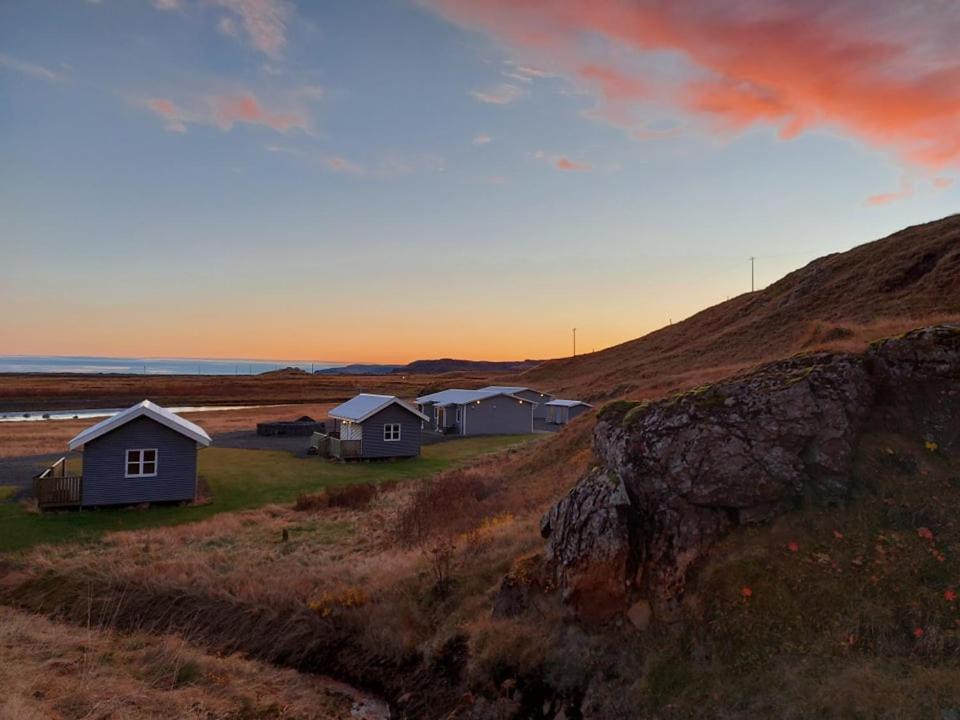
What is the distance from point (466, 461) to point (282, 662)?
23.1m

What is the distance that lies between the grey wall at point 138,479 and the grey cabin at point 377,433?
11202 mm

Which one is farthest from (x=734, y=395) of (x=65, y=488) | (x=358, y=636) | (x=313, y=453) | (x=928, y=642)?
(x=313, y=453)

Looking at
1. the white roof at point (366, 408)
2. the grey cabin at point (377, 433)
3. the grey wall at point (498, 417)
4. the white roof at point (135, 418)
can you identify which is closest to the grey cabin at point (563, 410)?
the grey wall at point (498, 417)

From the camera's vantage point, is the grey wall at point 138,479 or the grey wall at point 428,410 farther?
the grey wall at point 428,410

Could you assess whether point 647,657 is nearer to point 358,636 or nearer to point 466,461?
point 358,636

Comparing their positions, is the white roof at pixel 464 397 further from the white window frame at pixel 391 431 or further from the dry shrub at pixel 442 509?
the dry shrub at pixel 442 509

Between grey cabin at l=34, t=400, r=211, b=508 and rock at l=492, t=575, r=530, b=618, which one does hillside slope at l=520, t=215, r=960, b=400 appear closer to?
rock at l=492, t=575, r=530, b=618

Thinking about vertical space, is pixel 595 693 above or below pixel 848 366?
below

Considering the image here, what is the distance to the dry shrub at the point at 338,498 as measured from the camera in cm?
2353

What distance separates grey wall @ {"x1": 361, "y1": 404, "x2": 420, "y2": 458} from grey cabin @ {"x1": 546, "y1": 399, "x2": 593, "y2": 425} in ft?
79.5

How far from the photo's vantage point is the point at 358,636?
12.3 metres

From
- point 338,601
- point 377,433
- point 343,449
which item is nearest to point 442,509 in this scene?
point 338,601

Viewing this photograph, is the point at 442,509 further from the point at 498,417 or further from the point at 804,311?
the point at 804,311

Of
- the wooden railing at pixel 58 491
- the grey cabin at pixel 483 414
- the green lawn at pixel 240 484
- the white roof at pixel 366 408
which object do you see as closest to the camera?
the green lawn at pixel 240 484
